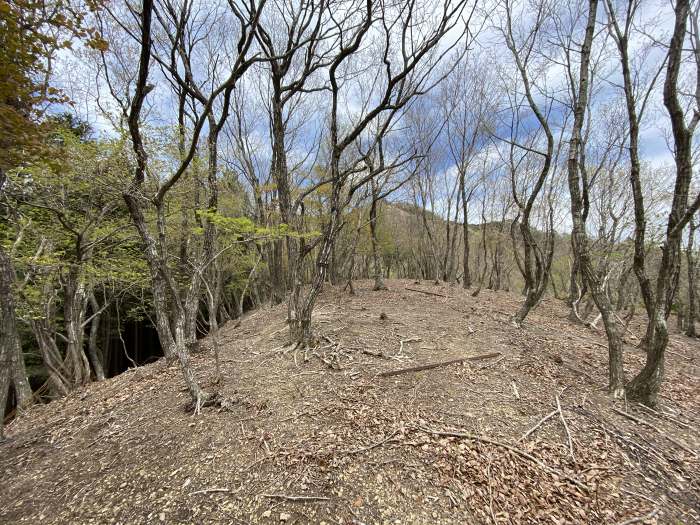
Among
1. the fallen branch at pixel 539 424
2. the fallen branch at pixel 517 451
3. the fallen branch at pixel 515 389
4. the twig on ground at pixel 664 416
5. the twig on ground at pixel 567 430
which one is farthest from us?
the fallen branch at pixel 515 389

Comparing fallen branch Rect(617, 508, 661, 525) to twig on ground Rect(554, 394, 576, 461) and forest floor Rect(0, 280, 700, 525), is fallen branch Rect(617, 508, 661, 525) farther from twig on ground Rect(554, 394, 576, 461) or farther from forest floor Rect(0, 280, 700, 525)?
twig on ground Rect(554, 394, 576, 461)

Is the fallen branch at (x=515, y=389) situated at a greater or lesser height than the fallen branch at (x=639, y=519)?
greater

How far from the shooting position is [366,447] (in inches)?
118

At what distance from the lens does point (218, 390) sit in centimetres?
420

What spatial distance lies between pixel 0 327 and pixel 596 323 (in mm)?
13104

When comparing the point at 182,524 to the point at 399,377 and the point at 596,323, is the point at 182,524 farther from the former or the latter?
the point at 596,323

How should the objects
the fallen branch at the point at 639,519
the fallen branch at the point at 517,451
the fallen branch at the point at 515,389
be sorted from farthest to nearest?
the fallen branch at the point at 515,389, the fallen branch at the point at 517,451, the fallen branch at the point at 639,519

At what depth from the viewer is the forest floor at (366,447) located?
2.46 metres

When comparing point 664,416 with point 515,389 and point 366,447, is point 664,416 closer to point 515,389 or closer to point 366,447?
point 515,389

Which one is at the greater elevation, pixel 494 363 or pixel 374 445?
pixel 494 363

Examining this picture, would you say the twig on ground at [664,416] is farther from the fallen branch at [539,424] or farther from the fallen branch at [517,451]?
the fallen branch at [517,451]

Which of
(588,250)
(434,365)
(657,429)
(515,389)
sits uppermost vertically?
(588,250)

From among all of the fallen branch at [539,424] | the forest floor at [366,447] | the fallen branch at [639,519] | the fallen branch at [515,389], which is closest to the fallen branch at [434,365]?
the forest floor at [366,447]

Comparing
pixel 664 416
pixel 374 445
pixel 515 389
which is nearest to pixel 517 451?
pixel 515 389
